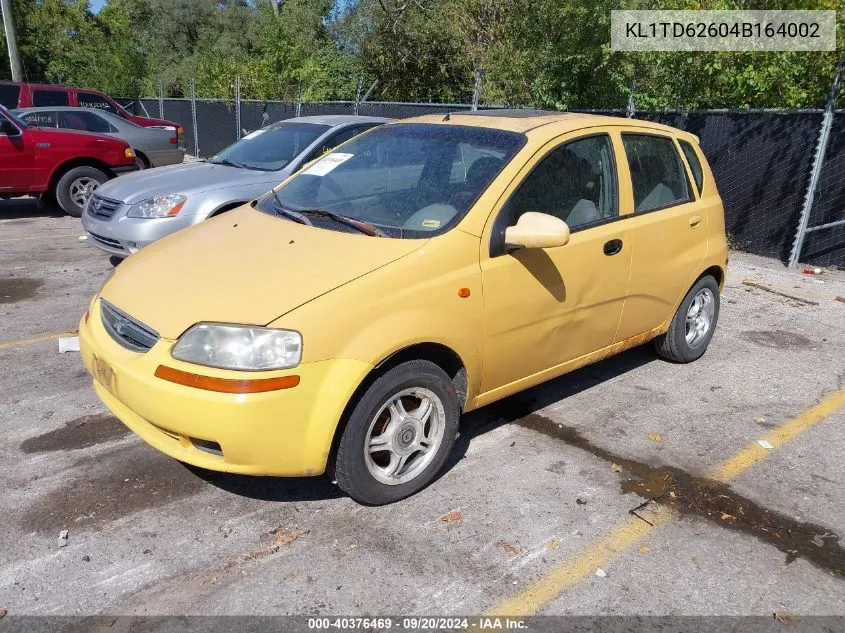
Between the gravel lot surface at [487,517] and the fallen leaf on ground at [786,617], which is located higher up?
the gravel lot surface at [487,517]

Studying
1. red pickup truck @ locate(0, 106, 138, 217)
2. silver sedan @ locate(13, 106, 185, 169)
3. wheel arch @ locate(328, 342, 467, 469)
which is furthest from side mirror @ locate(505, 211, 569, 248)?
silver sedan @ locate(13, 106, 185, 169)

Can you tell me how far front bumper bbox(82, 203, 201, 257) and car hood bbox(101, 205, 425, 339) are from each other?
8.80 feet

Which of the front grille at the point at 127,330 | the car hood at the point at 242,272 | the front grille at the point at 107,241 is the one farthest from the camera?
the front grille at the point at 107,241

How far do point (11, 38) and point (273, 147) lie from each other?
601 inches

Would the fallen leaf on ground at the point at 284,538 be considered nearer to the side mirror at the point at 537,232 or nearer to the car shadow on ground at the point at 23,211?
the side mirror at the point at 537,232

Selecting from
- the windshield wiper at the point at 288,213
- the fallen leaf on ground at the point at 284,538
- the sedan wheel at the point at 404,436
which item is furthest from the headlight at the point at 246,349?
the windshield wiper at the point at 288,213

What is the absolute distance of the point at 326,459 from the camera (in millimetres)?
3008

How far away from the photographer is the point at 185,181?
6.80 metres

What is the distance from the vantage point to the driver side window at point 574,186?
367cm

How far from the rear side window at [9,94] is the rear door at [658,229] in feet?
46.0

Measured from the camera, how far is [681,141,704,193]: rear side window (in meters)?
4.88

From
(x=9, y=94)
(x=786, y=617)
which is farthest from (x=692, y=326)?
(x=9, y=94)

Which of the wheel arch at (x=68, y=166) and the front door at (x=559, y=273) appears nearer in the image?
the front door at (x=559, y=273)

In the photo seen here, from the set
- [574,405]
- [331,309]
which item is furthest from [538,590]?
[574,405]
